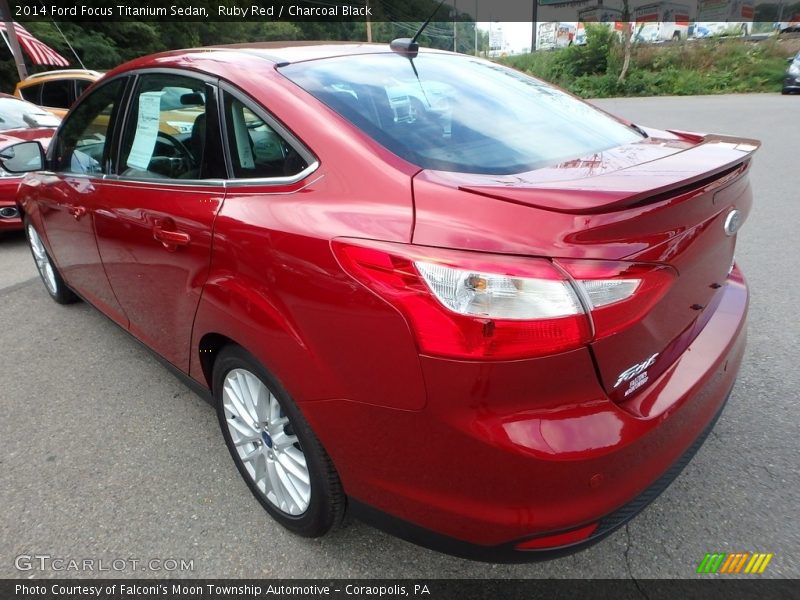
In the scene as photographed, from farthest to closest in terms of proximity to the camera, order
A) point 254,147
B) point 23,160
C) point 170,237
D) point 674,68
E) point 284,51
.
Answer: point 674,68 → point 23,160 → point 284,51 → point 170,237 → point 254,147

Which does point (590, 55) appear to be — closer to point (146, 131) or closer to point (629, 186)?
point (146, 131)

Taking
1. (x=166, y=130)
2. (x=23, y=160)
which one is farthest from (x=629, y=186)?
(x=23, y=160)

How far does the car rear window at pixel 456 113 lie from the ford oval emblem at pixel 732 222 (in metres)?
0.44

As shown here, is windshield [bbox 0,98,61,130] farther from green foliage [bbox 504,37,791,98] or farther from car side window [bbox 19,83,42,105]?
green foliage [bbox 504,37,791,98]

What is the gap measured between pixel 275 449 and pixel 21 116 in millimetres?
6978

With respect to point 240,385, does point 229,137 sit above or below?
above

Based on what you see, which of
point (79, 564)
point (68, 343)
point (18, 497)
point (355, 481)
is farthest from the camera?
point (68, 343)

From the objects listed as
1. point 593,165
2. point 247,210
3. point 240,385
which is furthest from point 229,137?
point 593,165

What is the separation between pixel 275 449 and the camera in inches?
76.5

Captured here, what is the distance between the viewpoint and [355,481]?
1.63 meters

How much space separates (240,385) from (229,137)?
0.86 m

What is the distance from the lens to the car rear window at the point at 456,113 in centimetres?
170

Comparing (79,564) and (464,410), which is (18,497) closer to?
(79,564)

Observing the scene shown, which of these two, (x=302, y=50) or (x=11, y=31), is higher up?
(x=11, y=31)
